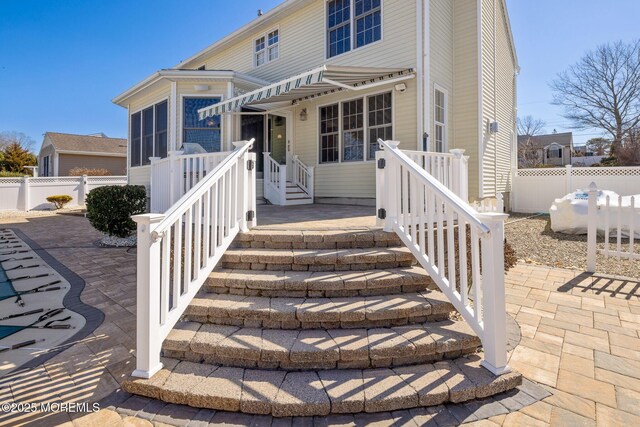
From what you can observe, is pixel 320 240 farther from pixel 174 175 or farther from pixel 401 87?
pixel 401 87

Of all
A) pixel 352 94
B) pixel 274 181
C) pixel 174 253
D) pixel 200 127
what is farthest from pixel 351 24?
pixel 174 253

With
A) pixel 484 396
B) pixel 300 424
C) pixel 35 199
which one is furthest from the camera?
pixel 35 199

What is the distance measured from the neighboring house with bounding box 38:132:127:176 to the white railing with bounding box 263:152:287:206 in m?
20.0

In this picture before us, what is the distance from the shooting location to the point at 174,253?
2457 millimetres

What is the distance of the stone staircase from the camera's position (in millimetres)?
1997

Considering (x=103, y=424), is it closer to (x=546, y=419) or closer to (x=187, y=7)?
(x=546, y=419)

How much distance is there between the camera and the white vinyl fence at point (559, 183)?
413 inches

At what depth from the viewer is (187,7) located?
10.8m

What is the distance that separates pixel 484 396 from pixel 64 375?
2981 millimetres

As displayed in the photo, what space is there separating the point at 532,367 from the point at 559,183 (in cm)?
1133

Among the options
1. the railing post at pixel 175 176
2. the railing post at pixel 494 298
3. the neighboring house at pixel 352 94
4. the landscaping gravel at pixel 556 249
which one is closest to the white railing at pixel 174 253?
the railing post at pixel 175 176

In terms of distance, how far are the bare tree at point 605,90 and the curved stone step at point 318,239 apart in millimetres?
26156

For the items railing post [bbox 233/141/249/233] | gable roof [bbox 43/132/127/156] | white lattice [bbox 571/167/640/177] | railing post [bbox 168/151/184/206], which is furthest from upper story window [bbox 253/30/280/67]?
gable roof [bbox 43/132/127/156]

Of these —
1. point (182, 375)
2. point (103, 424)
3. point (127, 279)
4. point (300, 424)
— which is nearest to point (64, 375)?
point (103, 424)
